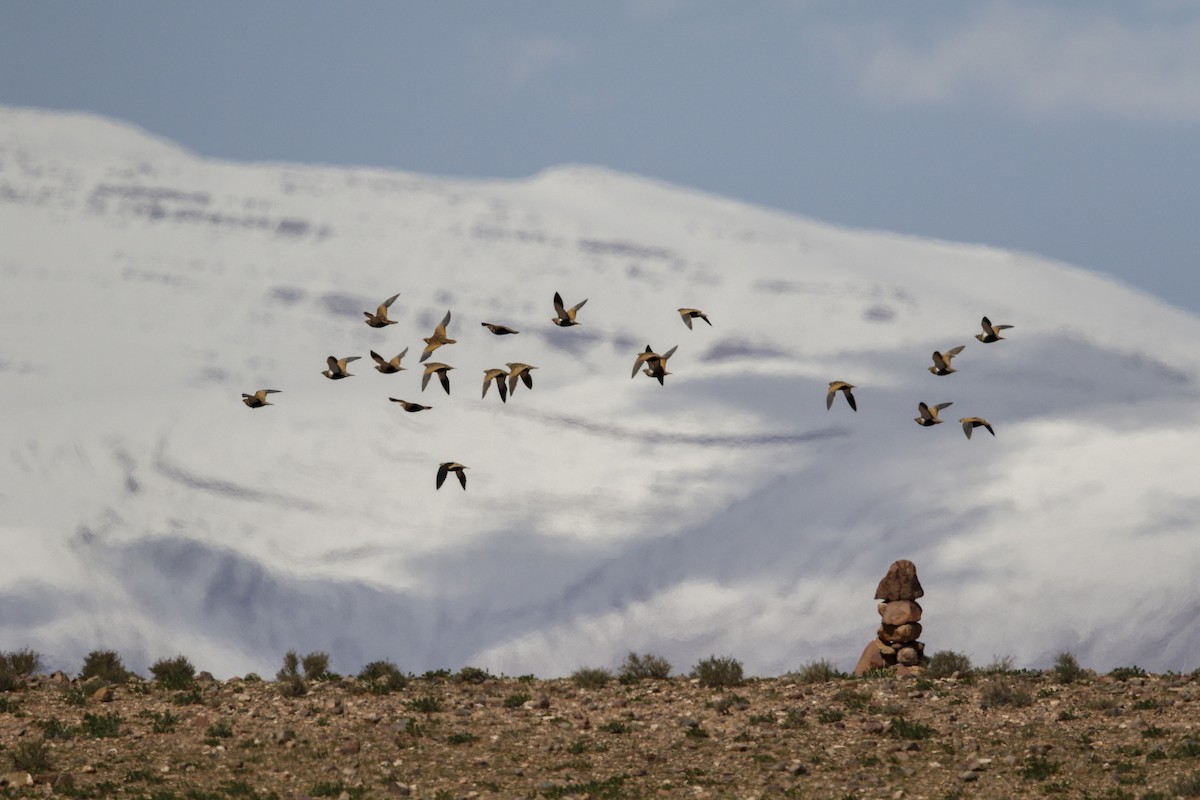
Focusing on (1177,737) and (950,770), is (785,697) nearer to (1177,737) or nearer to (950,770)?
(950,770)

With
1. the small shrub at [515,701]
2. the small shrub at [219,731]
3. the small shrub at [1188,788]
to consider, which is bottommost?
the small shrub at [1188,788]

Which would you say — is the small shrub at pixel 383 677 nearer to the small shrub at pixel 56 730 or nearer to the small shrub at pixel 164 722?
the small shrub at pixel 164 722

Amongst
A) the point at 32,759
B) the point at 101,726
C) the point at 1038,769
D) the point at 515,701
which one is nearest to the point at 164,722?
the point at 101,726

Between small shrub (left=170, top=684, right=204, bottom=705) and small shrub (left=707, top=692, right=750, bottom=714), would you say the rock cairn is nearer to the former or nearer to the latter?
small shrub (left=707, top=692, right=750, bottom=714)

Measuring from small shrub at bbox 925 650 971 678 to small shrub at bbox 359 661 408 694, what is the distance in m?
11.9

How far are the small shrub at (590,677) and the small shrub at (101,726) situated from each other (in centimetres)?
987

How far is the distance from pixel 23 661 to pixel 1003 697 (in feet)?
75.0

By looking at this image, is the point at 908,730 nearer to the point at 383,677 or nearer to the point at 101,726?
the point at 383,677

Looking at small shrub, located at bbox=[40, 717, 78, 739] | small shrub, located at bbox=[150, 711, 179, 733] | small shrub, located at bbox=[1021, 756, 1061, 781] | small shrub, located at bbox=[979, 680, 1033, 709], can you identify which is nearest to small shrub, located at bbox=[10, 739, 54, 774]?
small shrub, located at bbox=[40, 717, 78, 739]

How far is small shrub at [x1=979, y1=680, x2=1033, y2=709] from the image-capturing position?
31.0 metres

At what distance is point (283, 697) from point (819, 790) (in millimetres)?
12547

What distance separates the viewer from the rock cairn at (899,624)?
120ft

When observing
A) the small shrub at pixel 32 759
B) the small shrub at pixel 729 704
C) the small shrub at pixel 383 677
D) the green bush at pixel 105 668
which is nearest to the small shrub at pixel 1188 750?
the small shrub at pixel 729 704

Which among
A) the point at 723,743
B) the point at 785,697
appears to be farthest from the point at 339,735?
the point at 785,697
